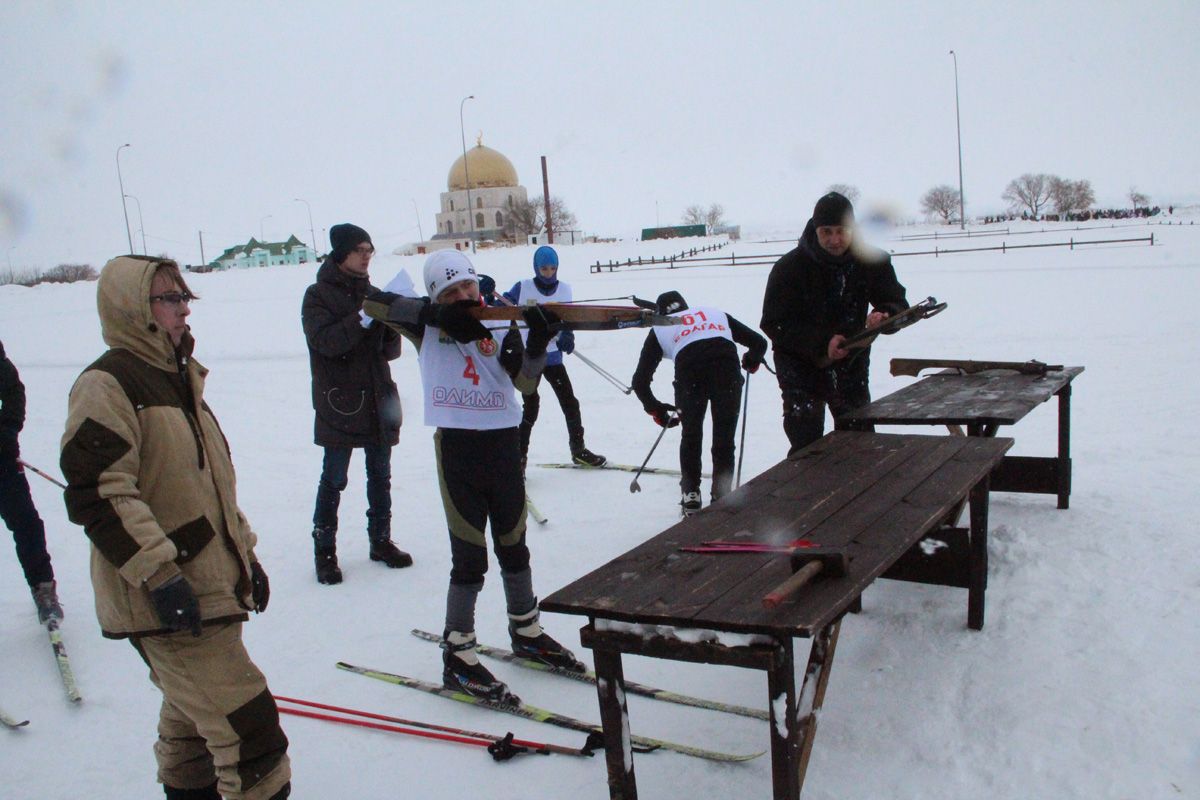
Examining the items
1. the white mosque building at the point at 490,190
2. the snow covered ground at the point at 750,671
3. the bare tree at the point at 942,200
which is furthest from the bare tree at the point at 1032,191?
the snow covered ground at the point at 750,671

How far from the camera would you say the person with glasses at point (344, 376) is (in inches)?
204

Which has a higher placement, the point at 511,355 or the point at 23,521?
the point at 511,355

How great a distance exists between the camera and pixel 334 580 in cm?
538

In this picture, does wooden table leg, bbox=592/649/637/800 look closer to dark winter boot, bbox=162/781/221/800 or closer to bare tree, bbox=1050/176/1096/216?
dark winter boot, bbox=162/781/221/800

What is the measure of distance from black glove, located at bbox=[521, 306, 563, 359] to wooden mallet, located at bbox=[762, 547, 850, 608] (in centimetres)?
139

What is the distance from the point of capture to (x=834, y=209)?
4.78m

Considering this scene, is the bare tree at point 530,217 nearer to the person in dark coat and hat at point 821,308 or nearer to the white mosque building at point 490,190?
the white mosque building at point 490,190

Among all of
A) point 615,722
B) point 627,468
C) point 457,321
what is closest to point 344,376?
point 457,321

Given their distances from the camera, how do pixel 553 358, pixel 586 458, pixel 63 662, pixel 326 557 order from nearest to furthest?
pixel 63 662 → pixel 326 557 → pixel 553 358 → pixel 586 458

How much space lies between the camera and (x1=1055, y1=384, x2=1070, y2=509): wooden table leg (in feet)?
17.9

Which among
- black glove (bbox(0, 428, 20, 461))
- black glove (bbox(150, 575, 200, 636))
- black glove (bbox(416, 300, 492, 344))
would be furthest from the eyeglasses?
black glove (bbox(0, 428, 20, 461))

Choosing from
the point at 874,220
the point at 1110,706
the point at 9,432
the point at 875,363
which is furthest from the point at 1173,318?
the point at 9,432

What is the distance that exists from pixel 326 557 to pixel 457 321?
2401mm

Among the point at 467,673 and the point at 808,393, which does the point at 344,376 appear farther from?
the point at 808,393
